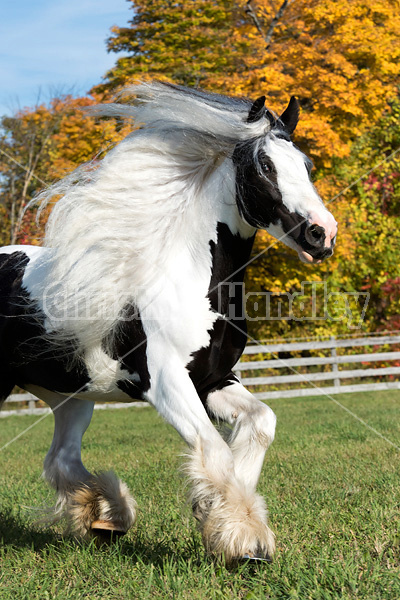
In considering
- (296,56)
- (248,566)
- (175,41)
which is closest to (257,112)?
(248,566)

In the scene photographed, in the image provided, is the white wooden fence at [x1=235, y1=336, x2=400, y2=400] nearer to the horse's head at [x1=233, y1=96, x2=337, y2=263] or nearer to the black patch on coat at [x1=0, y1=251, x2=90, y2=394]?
the black patch on coat at [x1=0, y1=251, x2=90, y2=394]

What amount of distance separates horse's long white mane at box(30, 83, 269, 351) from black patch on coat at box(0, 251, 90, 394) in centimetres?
18

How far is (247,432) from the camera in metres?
3.40

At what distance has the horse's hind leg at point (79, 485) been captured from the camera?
13.4ft

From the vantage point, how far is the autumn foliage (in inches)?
663

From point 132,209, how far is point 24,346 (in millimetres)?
1175

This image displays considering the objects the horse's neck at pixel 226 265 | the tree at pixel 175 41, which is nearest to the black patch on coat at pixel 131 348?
the horse's neck at pixel 226 265

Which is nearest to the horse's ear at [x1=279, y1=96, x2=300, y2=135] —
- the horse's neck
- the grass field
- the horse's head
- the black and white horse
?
the black and white horse

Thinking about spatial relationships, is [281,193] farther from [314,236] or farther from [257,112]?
[257,112]

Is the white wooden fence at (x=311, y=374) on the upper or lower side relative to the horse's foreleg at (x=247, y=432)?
lower

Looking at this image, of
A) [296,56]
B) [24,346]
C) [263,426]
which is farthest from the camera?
[296,56]

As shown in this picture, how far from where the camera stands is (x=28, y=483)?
6328 mm

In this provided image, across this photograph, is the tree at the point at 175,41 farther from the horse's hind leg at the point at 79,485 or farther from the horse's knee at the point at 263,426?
the horse's knee at the point at 263,426

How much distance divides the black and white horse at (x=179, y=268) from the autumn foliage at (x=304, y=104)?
37.4ft
